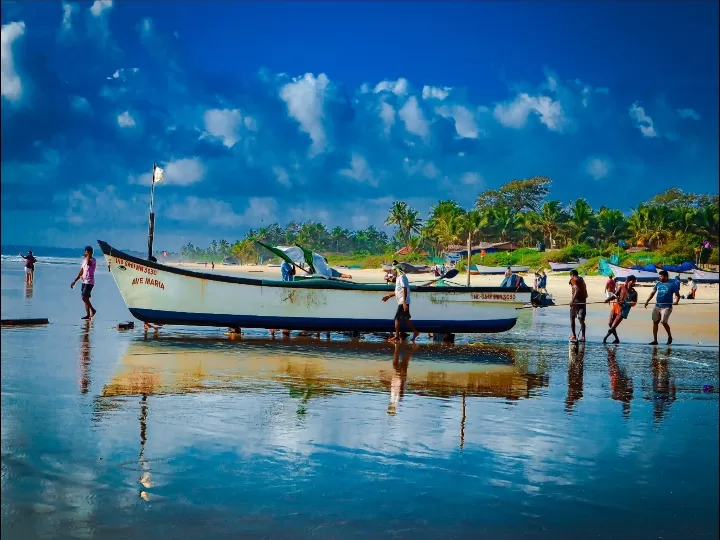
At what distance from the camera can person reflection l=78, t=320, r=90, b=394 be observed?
30.3ft

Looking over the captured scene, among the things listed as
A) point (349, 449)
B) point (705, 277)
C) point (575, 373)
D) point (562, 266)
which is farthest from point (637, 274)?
point (349, 449)

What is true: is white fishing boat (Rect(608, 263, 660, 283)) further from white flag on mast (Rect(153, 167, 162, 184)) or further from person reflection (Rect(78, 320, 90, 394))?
person reflection (Rect(78, 320, 90, 394))

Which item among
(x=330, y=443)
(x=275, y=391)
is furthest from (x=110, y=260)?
(x=330, y=443)

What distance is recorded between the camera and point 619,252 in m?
66.0

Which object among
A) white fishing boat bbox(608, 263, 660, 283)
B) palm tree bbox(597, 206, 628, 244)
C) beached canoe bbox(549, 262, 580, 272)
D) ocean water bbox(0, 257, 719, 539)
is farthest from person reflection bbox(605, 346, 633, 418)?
palm tree bbox(597, 206, 628, 244)

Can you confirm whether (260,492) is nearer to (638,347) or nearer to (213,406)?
(213,406)

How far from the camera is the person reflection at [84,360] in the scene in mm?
9234

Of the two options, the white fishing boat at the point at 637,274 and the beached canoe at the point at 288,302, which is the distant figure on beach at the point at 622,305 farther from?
the white fishing boat at the point at 637,274

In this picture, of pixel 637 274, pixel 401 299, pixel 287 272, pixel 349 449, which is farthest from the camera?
pixel 637 274

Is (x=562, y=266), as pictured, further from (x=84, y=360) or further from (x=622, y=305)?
(x=84, y=360)

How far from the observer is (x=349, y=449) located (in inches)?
258

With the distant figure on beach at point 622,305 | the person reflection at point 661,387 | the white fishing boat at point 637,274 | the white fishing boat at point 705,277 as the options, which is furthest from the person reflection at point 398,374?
the white fishing boat at point 705,277

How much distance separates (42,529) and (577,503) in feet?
11.4

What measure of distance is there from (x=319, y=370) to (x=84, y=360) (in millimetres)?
3419
